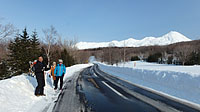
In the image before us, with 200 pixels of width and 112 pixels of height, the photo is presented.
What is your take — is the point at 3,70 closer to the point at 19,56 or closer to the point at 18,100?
the point at 19,56

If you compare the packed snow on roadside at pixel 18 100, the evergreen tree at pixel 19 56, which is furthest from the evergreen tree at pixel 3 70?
the packed snow on roadside at pixel 18 100

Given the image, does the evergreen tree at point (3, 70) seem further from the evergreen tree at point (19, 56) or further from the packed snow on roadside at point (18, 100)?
the packed snow on roadside at point (18, 100)

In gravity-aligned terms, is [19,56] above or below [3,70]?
above

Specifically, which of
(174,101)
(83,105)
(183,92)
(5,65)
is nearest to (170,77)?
(183,92)

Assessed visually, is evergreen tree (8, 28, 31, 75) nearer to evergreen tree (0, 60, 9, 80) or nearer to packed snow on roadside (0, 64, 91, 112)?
evergreen tree (0, 60, 9, 80)

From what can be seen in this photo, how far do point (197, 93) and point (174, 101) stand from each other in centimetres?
146

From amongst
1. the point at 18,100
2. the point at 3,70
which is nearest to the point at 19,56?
the point at 3,70

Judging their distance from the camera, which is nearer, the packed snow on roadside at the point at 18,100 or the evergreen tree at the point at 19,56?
the packed snow on roadside at the point at 18,100

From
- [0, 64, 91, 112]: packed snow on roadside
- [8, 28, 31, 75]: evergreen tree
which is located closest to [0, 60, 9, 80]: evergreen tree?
[8, 28, 31, 75]: evergreen tree

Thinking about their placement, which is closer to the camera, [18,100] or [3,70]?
[18,100]

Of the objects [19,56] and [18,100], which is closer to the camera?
[18,100]

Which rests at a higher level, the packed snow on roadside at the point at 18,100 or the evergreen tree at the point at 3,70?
the packed snow on roadside at the point at 18,100

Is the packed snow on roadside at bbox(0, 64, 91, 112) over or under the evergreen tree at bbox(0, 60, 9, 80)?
over

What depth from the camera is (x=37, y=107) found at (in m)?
4.62
